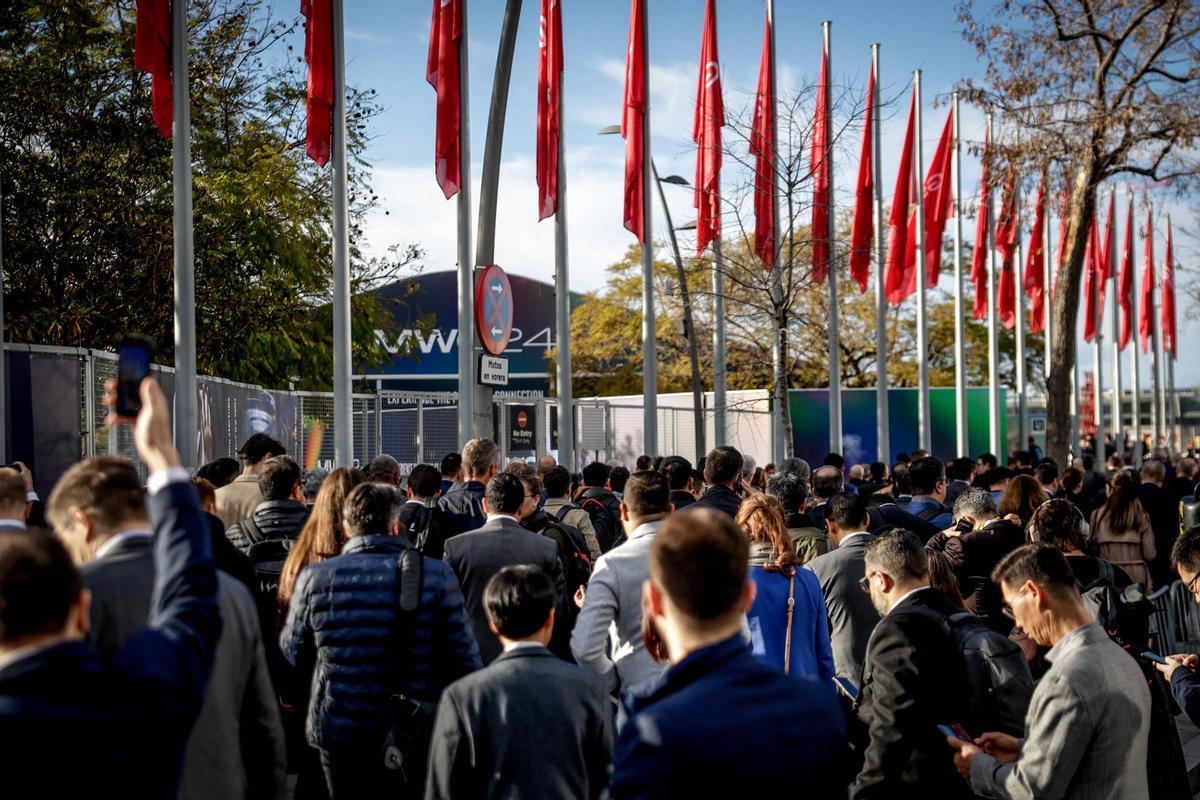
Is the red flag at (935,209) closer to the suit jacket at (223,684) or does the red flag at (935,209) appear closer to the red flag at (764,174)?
the red flag at (764,174)

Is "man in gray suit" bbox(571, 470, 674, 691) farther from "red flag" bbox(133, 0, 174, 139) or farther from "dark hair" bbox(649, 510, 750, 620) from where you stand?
"red flag" bbox(133, 0, 174, 139)

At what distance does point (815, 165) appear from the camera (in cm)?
1816

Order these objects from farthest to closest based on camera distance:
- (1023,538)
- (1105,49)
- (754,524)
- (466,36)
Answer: (1105,49) < (466,36) < (1023,538) < (754,524)

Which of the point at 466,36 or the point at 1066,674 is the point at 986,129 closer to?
the point at 466,36

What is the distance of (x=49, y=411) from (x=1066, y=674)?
9895 millimetres

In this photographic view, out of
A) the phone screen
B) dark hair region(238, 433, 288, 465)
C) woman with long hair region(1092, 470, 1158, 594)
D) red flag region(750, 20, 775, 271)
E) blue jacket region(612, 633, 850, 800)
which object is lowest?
woman with long hair region(1092, 470, 1158, 594)

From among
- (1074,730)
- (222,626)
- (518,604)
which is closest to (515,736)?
(518,604)

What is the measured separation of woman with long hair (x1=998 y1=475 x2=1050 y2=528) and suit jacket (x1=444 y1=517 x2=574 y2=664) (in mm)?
3707

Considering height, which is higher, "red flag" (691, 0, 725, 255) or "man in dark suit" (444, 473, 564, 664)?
"red flag" (691, 0, 725, 255)

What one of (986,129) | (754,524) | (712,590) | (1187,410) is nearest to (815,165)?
(986,129)

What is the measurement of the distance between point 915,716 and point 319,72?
38.1ft

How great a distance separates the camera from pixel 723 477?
26.4 ft

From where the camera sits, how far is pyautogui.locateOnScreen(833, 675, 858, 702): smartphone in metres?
5.73

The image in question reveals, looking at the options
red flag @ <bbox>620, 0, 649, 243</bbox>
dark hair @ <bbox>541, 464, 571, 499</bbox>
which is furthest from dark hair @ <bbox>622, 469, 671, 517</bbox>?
red flag @ <bbox>620, 0, 649, 243</bbox>
